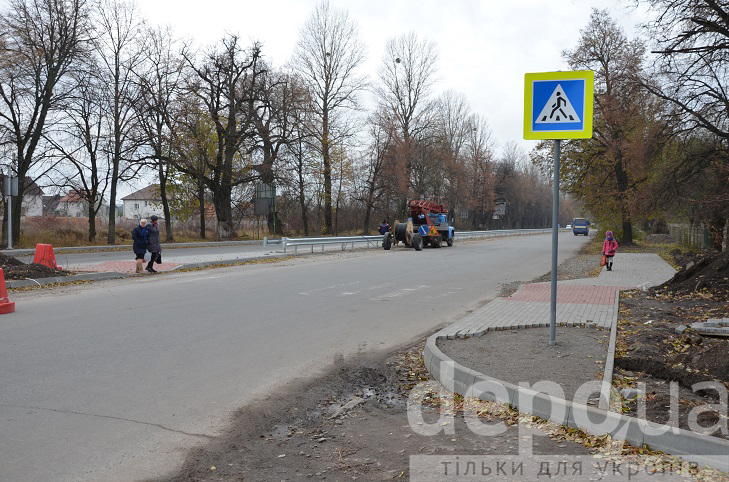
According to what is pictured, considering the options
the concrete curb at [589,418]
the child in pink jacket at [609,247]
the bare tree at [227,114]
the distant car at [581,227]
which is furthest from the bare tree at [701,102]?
the distant car at [581,227]

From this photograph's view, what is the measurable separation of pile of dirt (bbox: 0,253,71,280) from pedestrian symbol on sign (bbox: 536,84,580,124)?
42.4ft

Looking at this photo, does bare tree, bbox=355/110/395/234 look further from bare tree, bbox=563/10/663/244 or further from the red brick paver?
the red brick paver

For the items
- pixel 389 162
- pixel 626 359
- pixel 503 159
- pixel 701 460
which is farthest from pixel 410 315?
pixel 503 159

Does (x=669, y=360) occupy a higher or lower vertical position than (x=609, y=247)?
lower

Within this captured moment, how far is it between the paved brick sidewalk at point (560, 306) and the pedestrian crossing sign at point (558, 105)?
286 centimetres

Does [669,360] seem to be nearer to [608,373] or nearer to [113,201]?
[608,373]

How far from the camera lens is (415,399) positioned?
5.47 m

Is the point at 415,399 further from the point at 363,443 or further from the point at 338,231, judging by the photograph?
the point at 338,231

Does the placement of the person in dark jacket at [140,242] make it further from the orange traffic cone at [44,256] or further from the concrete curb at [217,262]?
the orange traffic cone at [44,256]

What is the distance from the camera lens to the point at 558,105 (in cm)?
686

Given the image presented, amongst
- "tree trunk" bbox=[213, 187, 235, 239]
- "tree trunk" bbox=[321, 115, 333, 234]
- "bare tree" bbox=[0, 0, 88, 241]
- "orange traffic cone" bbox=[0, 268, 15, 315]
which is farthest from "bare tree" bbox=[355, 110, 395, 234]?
"orange traffic cone" bbox=[0, 268, 15, 315]

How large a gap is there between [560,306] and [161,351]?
7085 millimetres

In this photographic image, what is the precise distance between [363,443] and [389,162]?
49707 mm

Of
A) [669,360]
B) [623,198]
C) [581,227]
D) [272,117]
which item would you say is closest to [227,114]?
[272,117]
